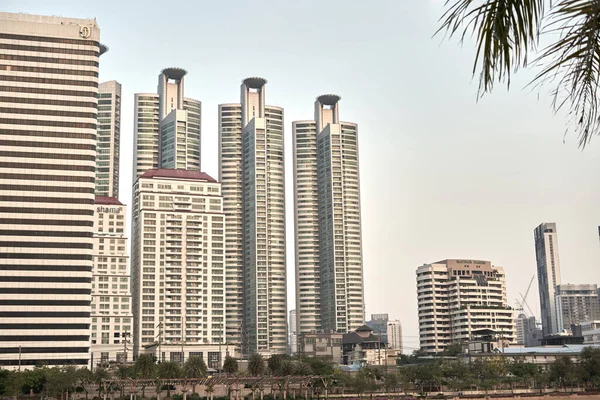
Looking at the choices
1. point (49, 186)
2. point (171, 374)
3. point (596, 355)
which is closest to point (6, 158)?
point (49, 186)

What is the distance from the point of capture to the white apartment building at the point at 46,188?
6467 inches

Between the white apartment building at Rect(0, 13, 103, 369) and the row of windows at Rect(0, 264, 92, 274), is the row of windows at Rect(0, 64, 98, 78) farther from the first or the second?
the row of windows at Rect(0, 264, 92, 274)

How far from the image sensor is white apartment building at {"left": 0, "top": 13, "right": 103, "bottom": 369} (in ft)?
539

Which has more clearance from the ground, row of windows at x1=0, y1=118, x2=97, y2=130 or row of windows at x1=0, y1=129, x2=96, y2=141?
row of windows at x1=0, y1=118, x2=97, y2=130

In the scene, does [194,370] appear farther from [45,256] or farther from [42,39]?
[42,39]

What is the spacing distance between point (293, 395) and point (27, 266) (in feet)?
204

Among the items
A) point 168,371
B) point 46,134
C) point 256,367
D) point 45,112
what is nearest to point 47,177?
point 46,134

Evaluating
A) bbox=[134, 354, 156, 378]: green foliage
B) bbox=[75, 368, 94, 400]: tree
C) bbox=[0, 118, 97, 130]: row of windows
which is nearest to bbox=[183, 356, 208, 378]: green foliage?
bbox=[134, 354, 156, 378]: green foliage

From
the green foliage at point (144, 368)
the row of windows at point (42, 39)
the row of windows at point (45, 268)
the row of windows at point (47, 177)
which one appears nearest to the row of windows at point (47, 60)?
the row of windows at point (42, 39)

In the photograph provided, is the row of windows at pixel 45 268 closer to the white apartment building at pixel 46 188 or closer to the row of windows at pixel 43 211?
the white apartment building at pixel 46 188

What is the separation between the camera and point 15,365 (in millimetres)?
160250

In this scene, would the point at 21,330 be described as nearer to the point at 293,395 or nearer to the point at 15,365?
the point at 15,365

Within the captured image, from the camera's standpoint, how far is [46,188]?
170 metres

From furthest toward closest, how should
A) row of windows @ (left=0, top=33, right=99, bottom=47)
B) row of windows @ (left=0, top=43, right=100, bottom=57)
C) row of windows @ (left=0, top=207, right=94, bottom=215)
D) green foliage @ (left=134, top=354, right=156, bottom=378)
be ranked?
row of windows @ (left=0, top=33, right=99, bottom=47)
row of windows @ (left=0, top=43, right=100, bottom=57)
row of windows @ (left=0, top=207, right=94, bottom=215)
green foliage @ (left=134, top=354, right=156, bottom=378)
